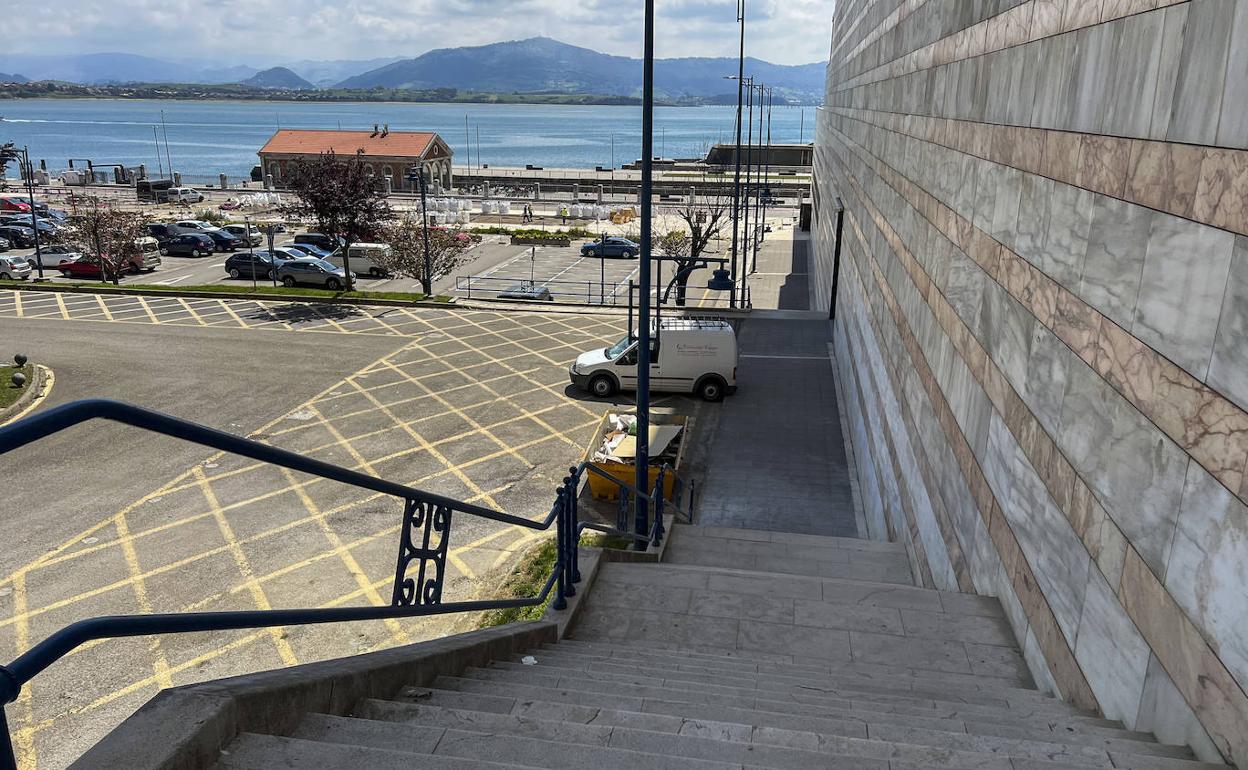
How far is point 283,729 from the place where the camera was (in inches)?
117

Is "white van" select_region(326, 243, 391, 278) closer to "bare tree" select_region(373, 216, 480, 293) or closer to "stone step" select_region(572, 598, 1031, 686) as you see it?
"bare tree" select_region(373, 216, 480, 293)

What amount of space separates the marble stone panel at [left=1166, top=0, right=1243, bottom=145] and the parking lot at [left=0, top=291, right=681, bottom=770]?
27.5 feet

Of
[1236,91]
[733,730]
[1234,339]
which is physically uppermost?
[1236,91]

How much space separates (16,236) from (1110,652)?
49.6 m

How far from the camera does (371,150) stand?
68.8m

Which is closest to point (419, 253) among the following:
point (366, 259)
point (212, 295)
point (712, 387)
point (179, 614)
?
point (366, 259)

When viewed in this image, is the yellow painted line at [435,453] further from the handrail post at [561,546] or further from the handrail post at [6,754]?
the handrail post at [6,754]

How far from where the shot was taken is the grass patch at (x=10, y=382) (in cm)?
1728

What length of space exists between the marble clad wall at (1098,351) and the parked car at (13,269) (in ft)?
113

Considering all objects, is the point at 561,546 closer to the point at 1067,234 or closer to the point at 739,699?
the point at 739,699

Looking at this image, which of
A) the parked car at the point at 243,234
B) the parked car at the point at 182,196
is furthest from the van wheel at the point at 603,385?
the parked car at the point at 182,196

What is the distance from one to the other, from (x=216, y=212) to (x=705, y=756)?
63.9 metres

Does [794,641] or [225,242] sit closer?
[794,641]

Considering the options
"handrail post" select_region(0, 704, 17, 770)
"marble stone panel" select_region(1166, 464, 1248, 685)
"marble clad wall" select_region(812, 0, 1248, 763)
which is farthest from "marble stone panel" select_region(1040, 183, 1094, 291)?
"handrail post" select_region(0, 704, 17, 770)
